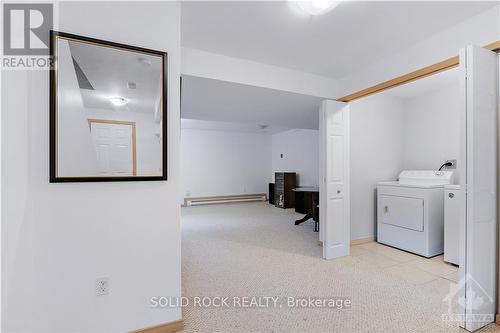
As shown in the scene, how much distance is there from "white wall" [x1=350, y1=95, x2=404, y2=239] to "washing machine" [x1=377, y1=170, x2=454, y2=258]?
0.19 metres

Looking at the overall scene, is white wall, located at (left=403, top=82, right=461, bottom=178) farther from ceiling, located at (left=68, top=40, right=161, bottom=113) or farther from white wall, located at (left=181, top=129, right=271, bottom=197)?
white wall, located at (left=181, top=129, right=271, bottom=197)

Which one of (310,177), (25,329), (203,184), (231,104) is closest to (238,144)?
(203,184)

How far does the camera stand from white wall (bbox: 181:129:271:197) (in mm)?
7405

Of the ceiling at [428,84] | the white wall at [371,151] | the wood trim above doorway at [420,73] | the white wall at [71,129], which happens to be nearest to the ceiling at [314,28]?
the wood trim above doorway at [420,73]

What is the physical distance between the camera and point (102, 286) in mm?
1494

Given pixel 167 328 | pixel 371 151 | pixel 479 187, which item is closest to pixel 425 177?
pixel 371 151

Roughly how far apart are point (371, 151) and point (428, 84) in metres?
1.16

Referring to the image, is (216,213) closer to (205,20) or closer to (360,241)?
(360,241)

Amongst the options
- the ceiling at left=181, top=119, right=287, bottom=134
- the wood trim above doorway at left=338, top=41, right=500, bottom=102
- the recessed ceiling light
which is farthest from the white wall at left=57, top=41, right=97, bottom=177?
the ceiling at left=181, top=119, right=287, bottom=134

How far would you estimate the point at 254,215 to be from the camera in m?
5.77

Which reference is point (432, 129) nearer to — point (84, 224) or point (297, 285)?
point (297, 285)

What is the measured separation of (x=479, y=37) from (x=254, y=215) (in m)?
4.80

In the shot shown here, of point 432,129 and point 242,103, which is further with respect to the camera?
Answer: point 432,129

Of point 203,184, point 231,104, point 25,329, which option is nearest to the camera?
point 25,329
